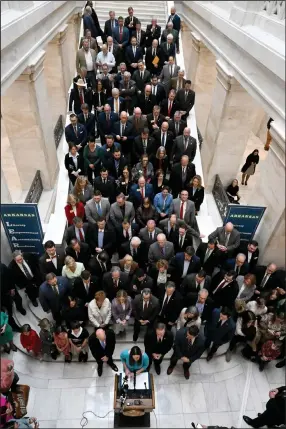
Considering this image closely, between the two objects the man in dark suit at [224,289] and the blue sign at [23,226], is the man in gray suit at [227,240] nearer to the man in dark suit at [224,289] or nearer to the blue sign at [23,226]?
the man in dark suit at [224,289]

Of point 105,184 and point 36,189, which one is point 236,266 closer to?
point 105,184

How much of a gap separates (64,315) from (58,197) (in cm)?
282

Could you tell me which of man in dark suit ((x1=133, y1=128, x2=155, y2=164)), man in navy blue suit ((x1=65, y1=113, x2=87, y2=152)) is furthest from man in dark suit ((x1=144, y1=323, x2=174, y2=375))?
man in navy blue suit ((x1=65, y1=113, x2=87, y2=152))

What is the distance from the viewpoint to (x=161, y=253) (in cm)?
564

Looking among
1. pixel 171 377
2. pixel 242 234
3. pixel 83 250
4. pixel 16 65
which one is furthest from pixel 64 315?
pixel 16 65

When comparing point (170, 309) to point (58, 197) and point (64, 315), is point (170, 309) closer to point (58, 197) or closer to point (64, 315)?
point (64, 315)

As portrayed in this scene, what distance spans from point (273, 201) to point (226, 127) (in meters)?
3.29

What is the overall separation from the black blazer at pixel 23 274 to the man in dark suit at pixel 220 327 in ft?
10.1

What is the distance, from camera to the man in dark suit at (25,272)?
5426 mm

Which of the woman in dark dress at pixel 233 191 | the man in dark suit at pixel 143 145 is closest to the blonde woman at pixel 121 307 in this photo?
the man in dark suit at pixel 143 145

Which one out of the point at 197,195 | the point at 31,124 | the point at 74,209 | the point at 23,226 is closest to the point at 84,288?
the point at 74,209

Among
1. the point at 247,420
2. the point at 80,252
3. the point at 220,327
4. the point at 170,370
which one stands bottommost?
the point at 247,420

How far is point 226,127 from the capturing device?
8.35 m

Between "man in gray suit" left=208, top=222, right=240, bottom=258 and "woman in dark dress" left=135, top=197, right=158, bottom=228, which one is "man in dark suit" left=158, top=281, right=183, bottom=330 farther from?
"woman in dark dress" left=135, top=197, right=158, bottom=228
